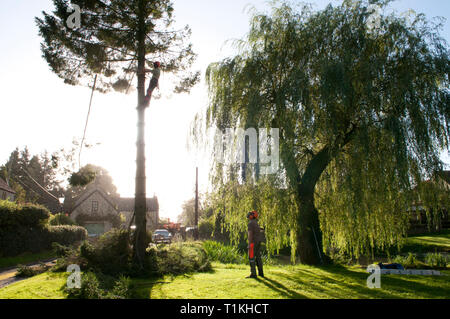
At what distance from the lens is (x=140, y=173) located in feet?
31.0

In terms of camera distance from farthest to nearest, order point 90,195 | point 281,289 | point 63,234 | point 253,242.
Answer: point 90,195 < point 63,234 < point 253,242 < point 281,289

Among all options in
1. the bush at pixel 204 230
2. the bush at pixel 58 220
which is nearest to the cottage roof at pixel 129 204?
the bush at pixel 58 220

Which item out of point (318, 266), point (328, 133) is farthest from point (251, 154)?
point (318, 266)

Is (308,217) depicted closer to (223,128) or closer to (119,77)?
(223,128)

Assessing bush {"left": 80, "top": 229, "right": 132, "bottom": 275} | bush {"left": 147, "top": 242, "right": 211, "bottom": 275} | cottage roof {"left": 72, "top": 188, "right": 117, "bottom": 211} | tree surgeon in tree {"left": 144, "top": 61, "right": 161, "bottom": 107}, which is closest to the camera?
bush {"left": 80, "top": 229, "right": 132, "bottom": 275}

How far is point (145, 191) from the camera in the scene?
Answer: 31.1 ft

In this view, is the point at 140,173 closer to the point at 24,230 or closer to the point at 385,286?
the point at 385,286

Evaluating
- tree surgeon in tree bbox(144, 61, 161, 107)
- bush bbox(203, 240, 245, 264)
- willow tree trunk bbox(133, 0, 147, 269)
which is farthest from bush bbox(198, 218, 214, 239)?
tree surgeon in tree bbox(144, 61, 161, 107)

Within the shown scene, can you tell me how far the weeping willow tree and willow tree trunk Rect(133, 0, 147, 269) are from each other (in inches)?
86.7

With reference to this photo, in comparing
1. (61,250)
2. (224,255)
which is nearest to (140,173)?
(61,250)

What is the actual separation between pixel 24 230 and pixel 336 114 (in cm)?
1734

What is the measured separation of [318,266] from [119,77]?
10214 millimetres

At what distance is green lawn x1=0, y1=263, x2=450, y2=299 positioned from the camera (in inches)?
215

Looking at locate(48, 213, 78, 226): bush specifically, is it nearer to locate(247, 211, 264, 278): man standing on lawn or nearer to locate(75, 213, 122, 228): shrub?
locate(75, 213, 122, 228): shrub
